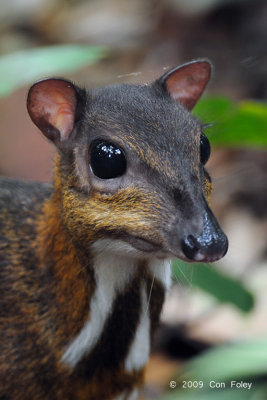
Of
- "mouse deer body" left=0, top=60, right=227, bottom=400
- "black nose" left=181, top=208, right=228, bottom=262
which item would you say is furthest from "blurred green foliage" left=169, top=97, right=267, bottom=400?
"black nose" left=181, top=208, right=228, bottom=262

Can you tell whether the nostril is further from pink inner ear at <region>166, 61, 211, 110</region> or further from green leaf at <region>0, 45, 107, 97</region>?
green leaf at <region>0, 45, 107, 97</region>

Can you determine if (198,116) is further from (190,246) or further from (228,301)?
(190,246)

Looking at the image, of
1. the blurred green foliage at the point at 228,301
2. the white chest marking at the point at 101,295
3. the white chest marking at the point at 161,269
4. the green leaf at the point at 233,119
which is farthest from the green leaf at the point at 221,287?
the white chest marking at the point at 101,295

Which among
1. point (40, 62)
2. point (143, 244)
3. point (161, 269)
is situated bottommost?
point (161, 269)

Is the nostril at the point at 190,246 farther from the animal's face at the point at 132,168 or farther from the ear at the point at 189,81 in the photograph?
the ear at the point at 189,81

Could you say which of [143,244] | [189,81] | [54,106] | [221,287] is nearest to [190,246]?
[143,244]

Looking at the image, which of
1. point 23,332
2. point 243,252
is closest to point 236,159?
point 243,252

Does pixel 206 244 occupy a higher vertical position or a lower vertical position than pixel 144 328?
higher
